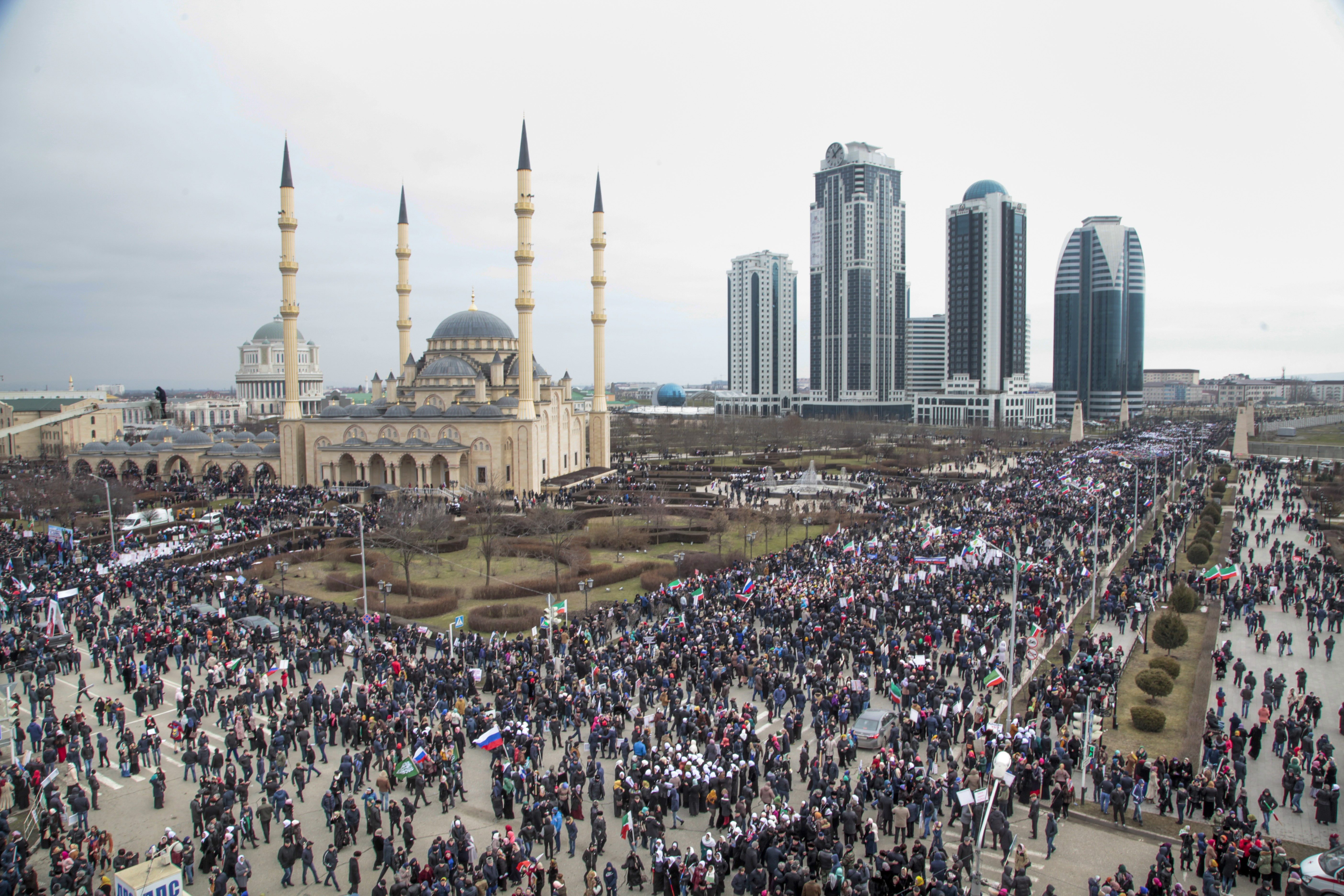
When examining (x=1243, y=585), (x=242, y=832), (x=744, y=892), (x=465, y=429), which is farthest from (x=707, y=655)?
(x=465, y=429)

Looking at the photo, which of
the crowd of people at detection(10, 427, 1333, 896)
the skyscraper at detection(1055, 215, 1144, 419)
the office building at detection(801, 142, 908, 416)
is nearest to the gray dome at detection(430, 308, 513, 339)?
the crowd of people at detection(10, 427, 1333, 896)

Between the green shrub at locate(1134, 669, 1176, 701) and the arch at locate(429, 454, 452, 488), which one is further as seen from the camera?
the arch at locate(429, 454, 452, 488)

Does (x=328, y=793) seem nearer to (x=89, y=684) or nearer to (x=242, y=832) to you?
(x=242, y=832)

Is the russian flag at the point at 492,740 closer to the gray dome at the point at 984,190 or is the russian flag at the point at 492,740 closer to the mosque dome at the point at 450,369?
the mosque dome at the point at 450,369

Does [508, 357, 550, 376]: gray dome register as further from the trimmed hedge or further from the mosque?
the trimmed hedge

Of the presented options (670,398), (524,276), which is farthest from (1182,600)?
(670,398)
